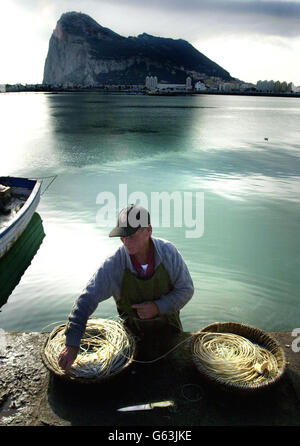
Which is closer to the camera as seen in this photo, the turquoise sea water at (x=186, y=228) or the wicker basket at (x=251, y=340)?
the wicker basket at (x=251, y=340)

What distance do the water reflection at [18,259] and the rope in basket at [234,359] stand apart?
21.1 feet

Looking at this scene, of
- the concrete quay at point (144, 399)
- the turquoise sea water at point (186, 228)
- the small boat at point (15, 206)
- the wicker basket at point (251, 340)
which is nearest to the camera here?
the concrete quay at point (144, 399)

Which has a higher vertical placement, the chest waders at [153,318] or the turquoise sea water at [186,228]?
the chest waders at [153,318]

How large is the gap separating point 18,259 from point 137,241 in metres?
8.54

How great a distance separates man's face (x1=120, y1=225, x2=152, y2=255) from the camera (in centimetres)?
354

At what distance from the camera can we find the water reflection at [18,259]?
31.2 ft

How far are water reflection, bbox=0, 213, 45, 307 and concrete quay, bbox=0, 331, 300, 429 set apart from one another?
18.2ft

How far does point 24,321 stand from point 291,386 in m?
6.09

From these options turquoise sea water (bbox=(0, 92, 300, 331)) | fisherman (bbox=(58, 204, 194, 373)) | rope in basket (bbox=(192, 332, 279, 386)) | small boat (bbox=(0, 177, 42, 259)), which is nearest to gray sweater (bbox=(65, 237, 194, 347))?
fisherman (bbox=(58, 204, 194, 373))

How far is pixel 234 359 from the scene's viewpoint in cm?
385

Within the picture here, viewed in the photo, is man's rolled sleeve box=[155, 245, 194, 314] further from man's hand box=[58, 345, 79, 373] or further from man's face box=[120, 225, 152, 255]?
man's hand box=[58, 345, 79, 373]

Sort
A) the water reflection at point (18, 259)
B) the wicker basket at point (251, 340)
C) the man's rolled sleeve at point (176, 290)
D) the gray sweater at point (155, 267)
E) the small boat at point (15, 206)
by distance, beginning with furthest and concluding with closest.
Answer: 1. the small boat at point (15, 206)
2. the water reflection at point (18, 259)
3. the man's rolled sleeve at point (176, 290)
4. the gray sweater at point (155, 267)
5. the wicker basket at point (251, 340)

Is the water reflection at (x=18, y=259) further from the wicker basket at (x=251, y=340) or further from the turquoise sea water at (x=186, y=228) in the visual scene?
the wicker basket at (x=251, y=340)

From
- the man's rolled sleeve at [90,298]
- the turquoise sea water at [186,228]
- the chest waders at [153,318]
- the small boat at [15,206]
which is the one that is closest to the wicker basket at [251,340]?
the chest waders at [153,318]
